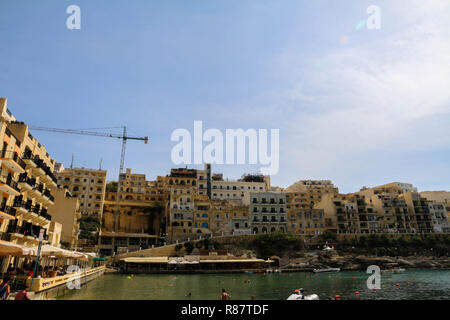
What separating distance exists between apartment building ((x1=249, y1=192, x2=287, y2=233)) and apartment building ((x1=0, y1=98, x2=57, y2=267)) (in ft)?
186

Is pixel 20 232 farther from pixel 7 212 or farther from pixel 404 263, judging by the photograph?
pixel 404 263

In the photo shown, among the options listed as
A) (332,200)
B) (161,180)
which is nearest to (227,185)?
(161,180)

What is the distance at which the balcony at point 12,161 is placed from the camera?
2764cm

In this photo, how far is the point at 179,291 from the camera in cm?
3606

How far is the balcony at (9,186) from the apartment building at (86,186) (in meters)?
60.8

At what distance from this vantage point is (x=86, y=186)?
93.0 meters

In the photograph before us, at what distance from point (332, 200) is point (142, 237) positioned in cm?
5740

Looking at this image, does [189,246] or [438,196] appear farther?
[438,196]

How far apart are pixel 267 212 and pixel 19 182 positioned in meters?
66.2

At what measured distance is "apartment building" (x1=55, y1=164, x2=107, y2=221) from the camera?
9050cm

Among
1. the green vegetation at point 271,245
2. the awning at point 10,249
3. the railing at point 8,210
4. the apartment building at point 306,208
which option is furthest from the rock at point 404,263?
the awning at point 10,249

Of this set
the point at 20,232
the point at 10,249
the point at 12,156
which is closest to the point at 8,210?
Answer: the point at 20,232

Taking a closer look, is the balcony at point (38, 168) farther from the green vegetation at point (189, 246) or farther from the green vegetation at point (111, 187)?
the green vegetation at point (111, 187)
